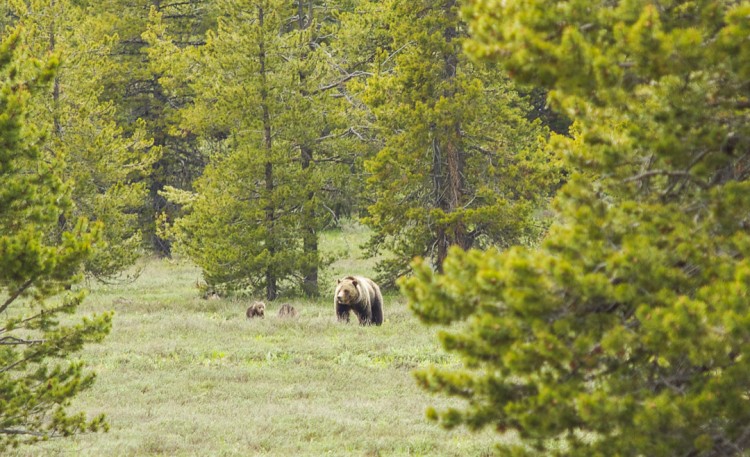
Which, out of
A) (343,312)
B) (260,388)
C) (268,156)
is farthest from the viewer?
(268,156)

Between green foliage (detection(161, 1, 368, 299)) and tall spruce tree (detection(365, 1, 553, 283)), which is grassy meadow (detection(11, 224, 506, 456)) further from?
tall spruce tree (detection(365, 1, 553, 283))

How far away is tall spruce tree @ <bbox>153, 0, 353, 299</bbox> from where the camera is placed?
22.9 meters

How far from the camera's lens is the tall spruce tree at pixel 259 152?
75.2ft

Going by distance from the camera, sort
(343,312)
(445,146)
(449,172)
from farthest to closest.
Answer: (449,172) → (445,146) → (343,312)

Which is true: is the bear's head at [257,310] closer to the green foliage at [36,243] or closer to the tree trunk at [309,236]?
the tree trunk at [309,236]

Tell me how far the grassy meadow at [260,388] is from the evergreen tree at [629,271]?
566 cm

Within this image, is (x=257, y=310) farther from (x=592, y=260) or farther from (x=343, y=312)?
(x=592, y=260)

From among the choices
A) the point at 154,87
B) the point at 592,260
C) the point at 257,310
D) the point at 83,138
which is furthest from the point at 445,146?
the point at 592,260

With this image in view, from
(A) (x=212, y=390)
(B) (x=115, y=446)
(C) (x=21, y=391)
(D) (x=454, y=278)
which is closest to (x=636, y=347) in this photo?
(D) (x=454, y=278)

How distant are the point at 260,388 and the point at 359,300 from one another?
5.24 m

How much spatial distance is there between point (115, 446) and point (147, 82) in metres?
25.5

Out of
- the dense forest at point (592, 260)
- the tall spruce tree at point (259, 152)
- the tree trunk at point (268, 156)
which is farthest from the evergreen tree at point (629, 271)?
the tree trunk at point (268, 156)

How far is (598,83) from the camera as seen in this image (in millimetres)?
5254

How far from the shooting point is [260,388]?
14086 mm
